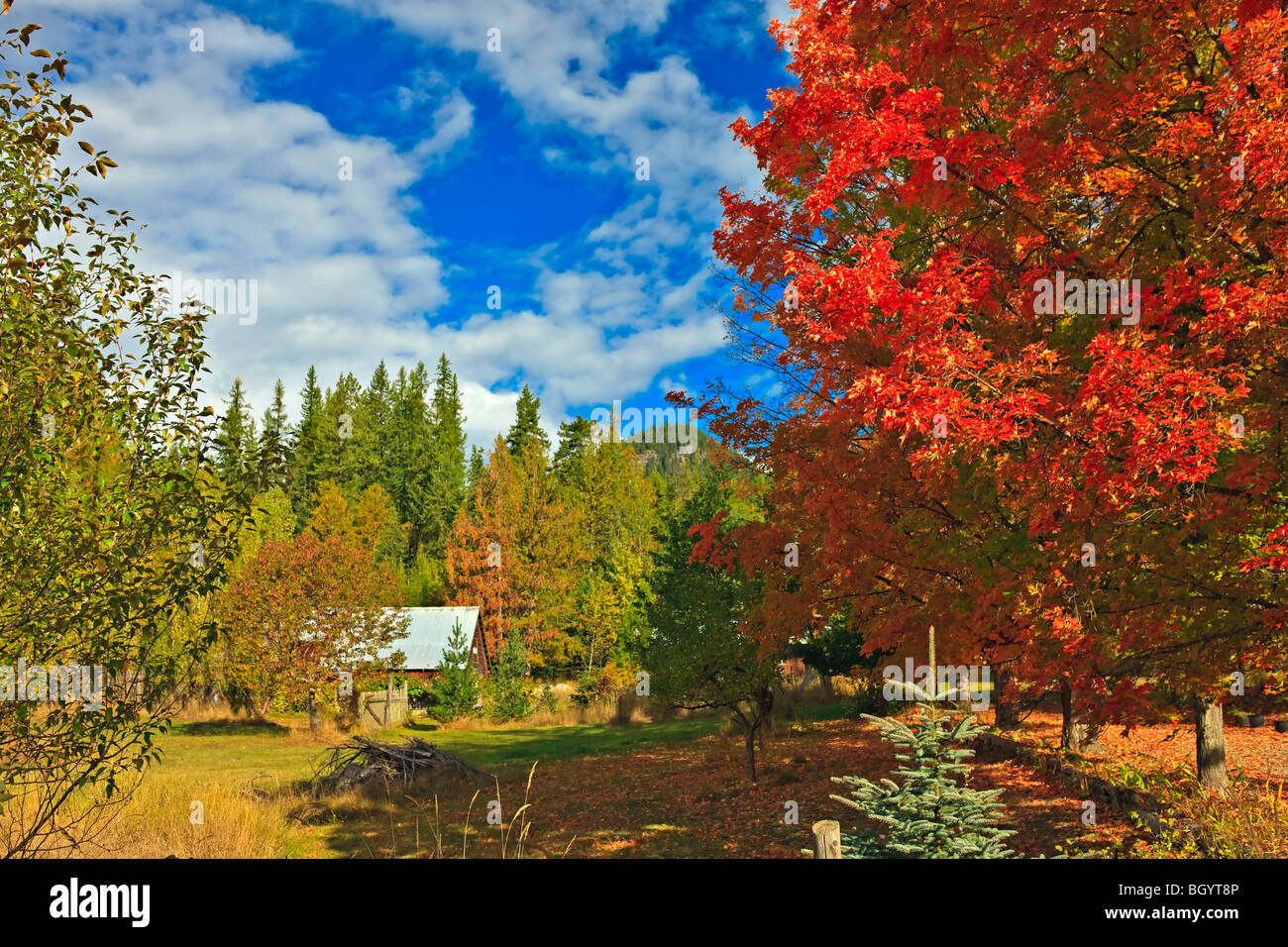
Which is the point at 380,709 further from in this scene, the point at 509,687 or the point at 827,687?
the point at 827,687

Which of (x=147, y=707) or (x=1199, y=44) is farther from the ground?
(x=1199, y=44)

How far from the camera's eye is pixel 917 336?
20.5ft

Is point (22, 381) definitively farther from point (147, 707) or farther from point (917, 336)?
point (917, 336)

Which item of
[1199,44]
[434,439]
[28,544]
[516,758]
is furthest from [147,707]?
[434,439]

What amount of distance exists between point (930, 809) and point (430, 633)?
38.5 m

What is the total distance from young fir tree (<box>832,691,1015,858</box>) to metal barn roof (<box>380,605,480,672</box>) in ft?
114

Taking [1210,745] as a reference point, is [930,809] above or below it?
above

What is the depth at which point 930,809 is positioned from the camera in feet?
16.5

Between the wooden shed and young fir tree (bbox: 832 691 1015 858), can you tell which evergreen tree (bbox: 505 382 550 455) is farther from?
young fir tree (bbox: 832 691 1015 858)

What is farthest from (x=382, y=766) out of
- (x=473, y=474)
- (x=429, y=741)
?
(x=473, y=474)

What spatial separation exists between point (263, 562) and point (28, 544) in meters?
28.8

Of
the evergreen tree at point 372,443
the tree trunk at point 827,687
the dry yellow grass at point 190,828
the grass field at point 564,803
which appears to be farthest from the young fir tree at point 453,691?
the evergreen tree at point 372,443

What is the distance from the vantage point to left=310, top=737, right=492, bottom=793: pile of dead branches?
62.8ft

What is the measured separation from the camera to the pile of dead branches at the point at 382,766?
19156 millimetres
